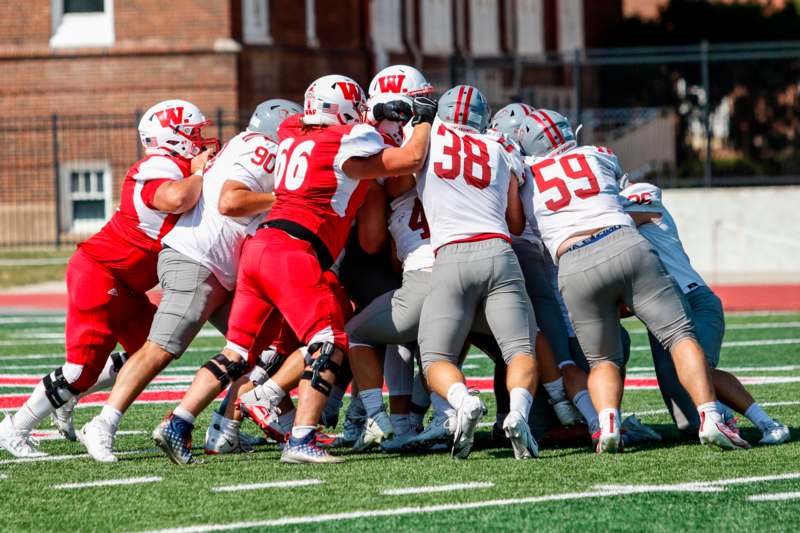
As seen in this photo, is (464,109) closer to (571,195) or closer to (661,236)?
(571,195)

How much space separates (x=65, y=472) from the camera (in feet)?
24.1

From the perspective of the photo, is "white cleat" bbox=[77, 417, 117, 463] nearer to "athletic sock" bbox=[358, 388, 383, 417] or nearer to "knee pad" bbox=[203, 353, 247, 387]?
"knee pad" bbox=[203, 353, 247, 387]

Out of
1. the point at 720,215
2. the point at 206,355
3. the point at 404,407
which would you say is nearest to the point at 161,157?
the point at 404,407

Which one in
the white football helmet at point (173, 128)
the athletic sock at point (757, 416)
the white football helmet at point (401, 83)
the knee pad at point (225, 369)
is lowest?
the athletic sock at point (757, 416)

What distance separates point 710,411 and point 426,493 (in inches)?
68.7

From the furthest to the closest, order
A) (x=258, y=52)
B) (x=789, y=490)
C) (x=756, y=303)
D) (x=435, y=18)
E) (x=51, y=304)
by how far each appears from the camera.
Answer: (x=435, y=18) → (x=258, y=52) → (x=51, y=304) → (x=756, y=303) → (x=789, y=490)

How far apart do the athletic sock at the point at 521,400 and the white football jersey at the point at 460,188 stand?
33.0 inches

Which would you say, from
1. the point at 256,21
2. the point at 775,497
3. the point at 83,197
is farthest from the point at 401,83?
the point at 83,197

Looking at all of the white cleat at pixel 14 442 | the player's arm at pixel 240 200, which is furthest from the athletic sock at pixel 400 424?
the white cleat at pixel 14 442

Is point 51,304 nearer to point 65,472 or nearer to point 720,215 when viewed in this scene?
point 720,215

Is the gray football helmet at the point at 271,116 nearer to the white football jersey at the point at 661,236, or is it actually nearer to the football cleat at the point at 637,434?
the white football jersey at the point at 661,236

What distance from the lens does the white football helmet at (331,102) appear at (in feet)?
25.9

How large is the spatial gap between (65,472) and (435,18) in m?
28.4

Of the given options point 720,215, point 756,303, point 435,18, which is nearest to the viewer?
point 756,303
